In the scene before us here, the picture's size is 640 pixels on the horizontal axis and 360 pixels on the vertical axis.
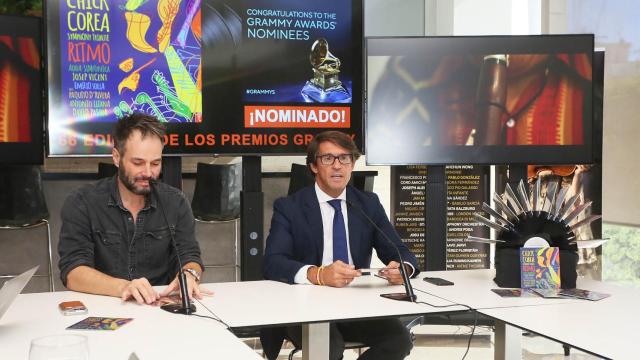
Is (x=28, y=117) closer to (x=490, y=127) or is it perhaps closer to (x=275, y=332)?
(x=275, y=332)

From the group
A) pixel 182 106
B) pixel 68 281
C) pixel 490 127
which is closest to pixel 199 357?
pixel 68 281

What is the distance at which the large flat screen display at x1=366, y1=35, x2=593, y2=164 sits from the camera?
395 cm

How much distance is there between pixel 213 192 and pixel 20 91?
139 cm

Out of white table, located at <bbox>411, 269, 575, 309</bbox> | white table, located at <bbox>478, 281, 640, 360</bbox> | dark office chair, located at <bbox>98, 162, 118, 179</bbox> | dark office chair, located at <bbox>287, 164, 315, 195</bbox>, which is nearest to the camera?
white table, located at <bbox>478, 281, 640, 360</bbox>

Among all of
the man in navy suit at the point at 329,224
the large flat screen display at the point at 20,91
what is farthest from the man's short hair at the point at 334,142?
the large flat screen display at the point at 20,91

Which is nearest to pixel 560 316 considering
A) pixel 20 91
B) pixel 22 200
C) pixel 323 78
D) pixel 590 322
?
pixel 590 322

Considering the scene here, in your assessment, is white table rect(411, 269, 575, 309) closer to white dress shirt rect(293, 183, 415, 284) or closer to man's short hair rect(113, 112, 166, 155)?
white dress shirt rect(293, 183, 415, 284)

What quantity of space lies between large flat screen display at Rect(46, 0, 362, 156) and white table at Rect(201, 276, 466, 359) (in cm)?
144

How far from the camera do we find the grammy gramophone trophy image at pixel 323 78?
405 centimetres

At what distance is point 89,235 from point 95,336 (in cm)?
85

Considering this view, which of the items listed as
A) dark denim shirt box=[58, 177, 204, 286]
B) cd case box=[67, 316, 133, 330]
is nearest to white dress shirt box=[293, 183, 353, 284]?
dark denim shirt box=[58, 177, 204, 286]

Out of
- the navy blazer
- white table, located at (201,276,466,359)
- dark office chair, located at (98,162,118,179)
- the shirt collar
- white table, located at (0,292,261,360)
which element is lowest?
white table, located at (201,276,466,359)

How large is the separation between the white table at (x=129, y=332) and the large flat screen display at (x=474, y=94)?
6.63 feet

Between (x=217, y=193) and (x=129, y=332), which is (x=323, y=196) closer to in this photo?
(x=129, y=332)
